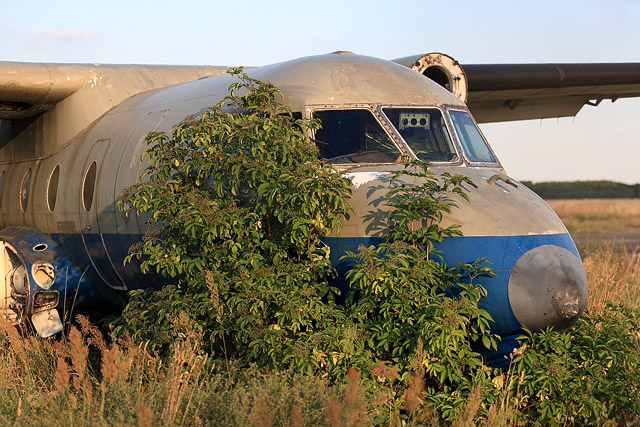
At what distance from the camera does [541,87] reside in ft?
40.1

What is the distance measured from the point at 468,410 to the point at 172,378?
1926 millimetres

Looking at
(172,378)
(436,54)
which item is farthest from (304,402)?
(436,54)

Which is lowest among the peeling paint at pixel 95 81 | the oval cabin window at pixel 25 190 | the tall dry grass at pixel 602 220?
the tall dry grass at pixel 602 220

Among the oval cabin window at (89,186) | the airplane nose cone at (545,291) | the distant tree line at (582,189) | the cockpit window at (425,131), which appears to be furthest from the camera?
the distant tree line at (582,189)

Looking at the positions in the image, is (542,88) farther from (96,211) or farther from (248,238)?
(248,238)

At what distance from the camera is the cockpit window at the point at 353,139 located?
662cm

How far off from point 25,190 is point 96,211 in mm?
2422

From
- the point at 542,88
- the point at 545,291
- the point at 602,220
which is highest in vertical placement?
the point at 542,88

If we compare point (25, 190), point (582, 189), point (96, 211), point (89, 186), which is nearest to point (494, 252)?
point (96, 211)

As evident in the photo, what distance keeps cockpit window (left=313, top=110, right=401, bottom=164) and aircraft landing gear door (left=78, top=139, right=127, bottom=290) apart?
9.31ft

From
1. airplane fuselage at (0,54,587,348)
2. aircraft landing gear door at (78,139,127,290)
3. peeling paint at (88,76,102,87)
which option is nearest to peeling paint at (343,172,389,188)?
airplane fuselage at (0,54,587,348)

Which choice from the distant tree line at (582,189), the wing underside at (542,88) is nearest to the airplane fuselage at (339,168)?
the wing underside at (542,88)

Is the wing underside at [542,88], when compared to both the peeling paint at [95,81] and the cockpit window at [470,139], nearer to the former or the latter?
the cockpit window at [470,139]

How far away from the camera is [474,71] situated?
11562 mm
